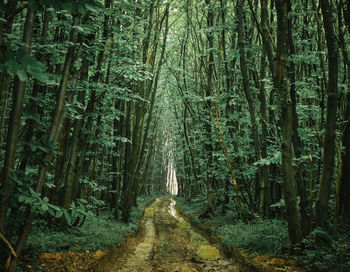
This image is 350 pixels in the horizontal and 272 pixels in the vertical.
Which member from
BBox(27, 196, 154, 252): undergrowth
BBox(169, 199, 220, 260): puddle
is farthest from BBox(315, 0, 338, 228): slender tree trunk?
BBox(27, 196, 154, 252): undergrowth

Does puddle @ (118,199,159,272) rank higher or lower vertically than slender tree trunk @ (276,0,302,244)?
lower

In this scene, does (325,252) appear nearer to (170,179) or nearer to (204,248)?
(204,248)

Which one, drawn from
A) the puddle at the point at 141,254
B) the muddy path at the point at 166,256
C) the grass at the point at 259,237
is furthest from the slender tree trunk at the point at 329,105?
the puddle at the point at 141,254

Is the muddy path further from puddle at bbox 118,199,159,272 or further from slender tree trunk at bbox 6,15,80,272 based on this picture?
slender tree trunk at bbox 6,15,80,272

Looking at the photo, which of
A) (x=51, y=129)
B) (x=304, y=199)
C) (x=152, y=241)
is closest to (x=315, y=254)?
(x=304, y=199)

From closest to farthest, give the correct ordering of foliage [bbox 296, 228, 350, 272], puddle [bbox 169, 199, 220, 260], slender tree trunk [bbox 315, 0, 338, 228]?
foliage [bbox 296, 228, 350, 272] → slender tree trunk [bbox 315, 0, 338, 228] → puddle [bbox 169, 199, 220, 260]

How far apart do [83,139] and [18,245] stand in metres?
5.21

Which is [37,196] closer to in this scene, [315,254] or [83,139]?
[315,254]

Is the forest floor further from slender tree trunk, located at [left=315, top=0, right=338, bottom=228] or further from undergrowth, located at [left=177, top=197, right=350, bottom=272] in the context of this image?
slender tree trunk, located at [left=315, top=0, right=338, bottom=228]

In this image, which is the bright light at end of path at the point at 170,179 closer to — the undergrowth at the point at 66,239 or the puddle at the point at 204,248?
the puddle at the point at 204,248

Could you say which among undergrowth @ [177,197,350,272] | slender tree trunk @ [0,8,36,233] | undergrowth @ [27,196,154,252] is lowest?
undergrowth @ [27,196,154,252]

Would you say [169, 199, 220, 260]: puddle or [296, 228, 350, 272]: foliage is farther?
[169, 199, 220, 260]: puddle

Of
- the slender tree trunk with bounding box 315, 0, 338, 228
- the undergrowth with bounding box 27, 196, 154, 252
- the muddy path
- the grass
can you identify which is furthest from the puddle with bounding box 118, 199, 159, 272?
the slender tree trunk with bounding box 315, 0, 338, 228

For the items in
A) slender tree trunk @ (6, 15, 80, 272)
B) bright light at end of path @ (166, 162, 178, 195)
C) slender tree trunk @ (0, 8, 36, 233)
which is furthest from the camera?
bright light at end of path @ (166, 162, 178, 195)
